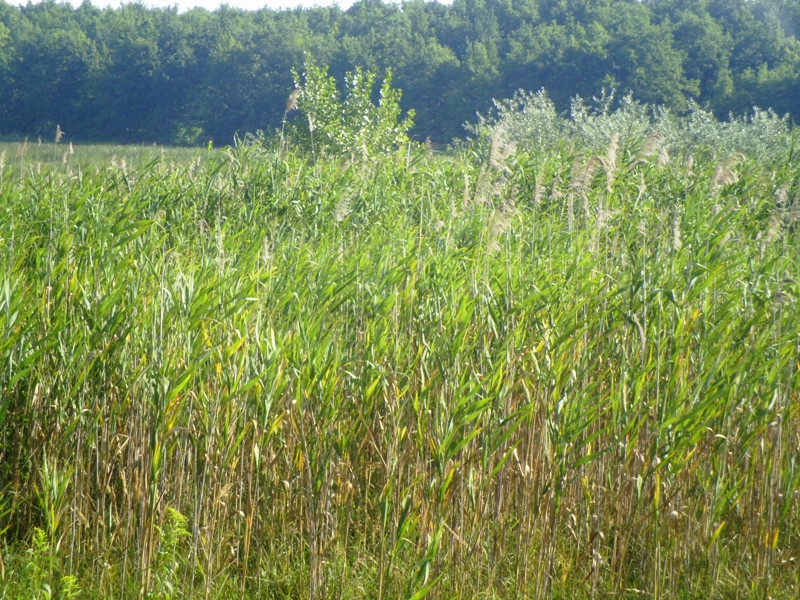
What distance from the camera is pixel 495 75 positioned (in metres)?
52.1

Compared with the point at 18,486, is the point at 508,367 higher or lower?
higher

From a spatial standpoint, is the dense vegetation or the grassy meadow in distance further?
the dense vegetation

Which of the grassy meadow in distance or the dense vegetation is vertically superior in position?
the dense vegetation

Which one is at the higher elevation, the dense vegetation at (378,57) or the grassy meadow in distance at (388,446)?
the dense vegetation at (378,57)

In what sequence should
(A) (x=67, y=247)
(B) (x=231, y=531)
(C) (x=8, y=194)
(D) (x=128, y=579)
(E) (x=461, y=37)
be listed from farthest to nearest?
(E) (x=461, y=37), (C) (x=8, y=194), (A) (x=67, y=247), (B) (x=231, y=531), (D) (x=128, y=579)

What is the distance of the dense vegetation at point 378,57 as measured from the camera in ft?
151

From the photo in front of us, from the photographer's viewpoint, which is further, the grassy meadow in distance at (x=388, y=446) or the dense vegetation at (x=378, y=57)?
the dense vegetation at (x=378, y=57)

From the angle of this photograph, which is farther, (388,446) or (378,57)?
(378,57)

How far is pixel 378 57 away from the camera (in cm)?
5772

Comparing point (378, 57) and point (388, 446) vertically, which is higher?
point (378, 57)

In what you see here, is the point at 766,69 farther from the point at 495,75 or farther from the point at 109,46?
the point at 109,46

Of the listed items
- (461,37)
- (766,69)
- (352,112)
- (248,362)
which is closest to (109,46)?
(461,37)

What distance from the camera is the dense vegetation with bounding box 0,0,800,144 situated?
46.1 m

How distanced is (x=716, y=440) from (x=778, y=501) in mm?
312
